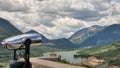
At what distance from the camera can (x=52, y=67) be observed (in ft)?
35.6

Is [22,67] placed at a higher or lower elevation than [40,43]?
lower

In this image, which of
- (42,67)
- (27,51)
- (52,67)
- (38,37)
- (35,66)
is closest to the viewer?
(27,51)

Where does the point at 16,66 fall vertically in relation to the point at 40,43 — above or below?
below

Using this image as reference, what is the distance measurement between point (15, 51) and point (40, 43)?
659 mm

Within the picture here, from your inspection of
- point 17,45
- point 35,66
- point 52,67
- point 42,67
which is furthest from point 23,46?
point 35,66

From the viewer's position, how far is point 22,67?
5.88 metres

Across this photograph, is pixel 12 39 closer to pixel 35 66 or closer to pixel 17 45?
pixel 17 45

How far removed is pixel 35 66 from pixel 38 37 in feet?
24.4

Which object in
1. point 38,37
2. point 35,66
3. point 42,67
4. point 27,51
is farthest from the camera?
point 35,66

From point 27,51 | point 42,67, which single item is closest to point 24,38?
point 27,51

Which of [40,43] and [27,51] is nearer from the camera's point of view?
[27,51]

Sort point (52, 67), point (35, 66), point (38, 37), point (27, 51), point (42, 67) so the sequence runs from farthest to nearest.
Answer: point (35, 66) < point (42, 67) < point (52, 67) < point (38, 37) < point (27, 51)

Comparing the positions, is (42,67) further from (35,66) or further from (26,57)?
(26,57)

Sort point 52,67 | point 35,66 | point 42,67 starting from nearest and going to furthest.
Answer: point 52,67 → point 42,67 → point 35,66
